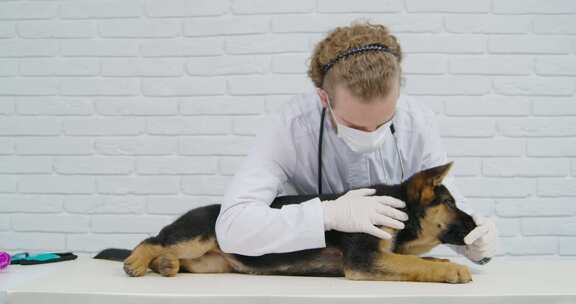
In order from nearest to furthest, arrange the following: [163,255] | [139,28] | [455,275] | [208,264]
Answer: [455,275] → [163,255] → [208,264] → [139,28]

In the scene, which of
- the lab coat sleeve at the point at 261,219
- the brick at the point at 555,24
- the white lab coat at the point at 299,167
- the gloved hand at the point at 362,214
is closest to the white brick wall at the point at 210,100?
the brick at the point at 555,24

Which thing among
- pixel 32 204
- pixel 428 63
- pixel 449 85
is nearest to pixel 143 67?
pixel 32 204

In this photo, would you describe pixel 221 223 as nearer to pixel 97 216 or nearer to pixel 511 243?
pixel 97 216

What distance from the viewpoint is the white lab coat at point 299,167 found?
163 centimetres

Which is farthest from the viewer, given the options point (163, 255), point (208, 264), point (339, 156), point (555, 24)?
point (555, 24)

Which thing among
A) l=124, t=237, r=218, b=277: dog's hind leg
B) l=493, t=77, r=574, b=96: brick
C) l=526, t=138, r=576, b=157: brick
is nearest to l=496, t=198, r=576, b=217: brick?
l=526, t=138, r=576, b=157: brick

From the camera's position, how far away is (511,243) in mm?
Result: 2660

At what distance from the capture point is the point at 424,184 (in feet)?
5.43

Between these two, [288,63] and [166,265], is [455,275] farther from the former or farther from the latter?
[288,63]

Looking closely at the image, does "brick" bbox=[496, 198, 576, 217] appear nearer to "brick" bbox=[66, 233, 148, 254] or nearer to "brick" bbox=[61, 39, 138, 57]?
"brick" bbox=[66, 233, 148, 254]

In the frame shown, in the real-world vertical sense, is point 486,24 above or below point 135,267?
above

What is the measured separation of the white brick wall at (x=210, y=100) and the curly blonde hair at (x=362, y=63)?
3.36ft

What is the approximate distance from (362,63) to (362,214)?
414mm

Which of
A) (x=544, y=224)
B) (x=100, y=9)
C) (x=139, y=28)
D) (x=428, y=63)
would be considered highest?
(x=100, y=9)
